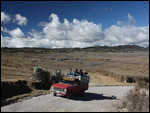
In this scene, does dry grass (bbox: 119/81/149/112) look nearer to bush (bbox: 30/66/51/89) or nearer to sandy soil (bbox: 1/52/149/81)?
bush (bbox: 30/66/51/89)

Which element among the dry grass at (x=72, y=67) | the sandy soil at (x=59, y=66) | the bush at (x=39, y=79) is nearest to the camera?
the bush at (x=39, y=79)

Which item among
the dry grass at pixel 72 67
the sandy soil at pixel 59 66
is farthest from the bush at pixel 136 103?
the sandy soil at pixel 59 66

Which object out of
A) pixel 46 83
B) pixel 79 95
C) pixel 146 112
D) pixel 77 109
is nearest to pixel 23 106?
pixel 77 109

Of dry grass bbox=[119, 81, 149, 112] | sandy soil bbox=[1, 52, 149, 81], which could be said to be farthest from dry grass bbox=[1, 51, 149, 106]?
dry grass bbox=[119, 81, 149, 112]

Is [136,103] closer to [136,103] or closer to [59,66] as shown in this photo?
[136,103]

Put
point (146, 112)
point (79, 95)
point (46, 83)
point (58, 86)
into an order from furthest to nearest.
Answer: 1. point (46, 83)
2. point (79, 95)
3. point (58, 86)
4. point (146, 112)

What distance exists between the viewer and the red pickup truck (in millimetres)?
14922

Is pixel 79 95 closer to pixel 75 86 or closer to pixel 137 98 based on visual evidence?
pixel 75 86

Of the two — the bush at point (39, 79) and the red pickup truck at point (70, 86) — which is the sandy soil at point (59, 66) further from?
the red pickup truck at point (70, 86)

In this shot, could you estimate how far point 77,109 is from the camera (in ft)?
38.9

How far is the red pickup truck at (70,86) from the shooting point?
587 inches

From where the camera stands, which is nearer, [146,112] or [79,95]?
[146,112]

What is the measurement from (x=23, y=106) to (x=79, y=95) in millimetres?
6492

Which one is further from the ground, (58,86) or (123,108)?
(58,86)
